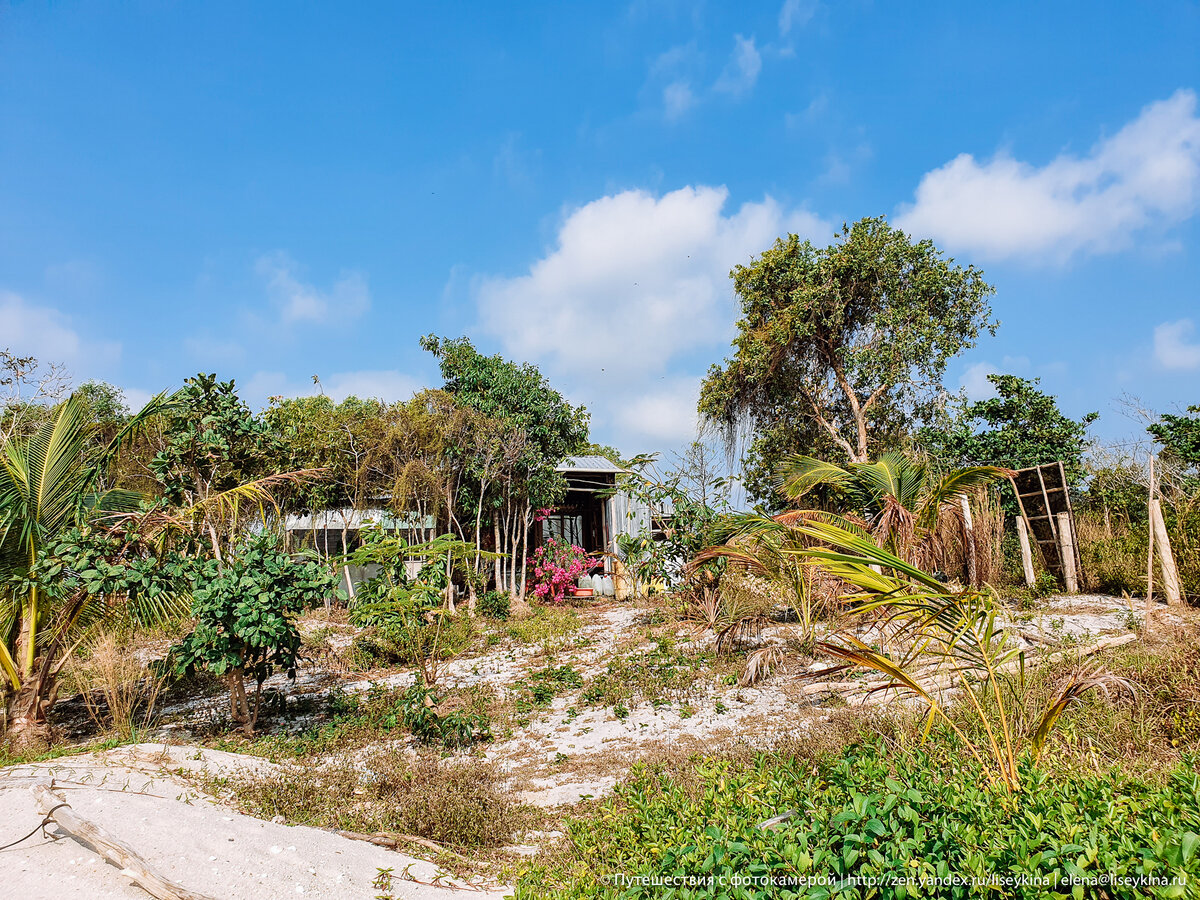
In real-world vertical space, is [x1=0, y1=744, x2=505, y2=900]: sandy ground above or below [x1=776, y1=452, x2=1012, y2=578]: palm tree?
below

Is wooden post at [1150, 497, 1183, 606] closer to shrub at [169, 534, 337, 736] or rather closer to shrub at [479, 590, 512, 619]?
shrub at [169, 534, 337, 736]

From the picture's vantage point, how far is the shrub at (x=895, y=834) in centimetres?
193

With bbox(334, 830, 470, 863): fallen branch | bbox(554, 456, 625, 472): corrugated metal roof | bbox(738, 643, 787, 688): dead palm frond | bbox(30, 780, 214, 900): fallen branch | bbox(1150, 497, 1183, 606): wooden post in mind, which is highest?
bbox(554, 456, 625, 472): corrugated metal roof

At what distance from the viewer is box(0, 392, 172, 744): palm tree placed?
18.6ft

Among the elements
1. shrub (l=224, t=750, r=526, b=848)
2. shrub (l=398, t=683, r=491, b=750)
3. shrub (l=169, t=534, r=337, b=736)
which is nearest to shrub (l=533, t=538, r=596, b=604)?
shrub (l=398, t=683, r=491, b=750)

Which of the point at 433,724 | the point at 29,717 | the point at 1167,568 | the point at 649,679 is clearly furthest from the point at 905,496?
the point at 29,717

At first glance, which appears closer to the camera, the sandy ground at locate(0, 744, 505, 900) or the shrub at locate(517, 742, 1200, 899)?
the shrub at locate(517, 742, 1200, 899)

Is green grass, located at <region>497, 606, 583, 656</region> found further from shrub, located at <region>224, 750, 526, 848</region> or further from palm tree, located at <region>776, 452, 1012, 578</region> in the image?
shrub, located at <region>224, 750, 526, 848</region>

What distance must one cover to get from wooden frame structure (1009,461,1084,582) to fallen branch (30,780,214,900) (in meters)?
10.3

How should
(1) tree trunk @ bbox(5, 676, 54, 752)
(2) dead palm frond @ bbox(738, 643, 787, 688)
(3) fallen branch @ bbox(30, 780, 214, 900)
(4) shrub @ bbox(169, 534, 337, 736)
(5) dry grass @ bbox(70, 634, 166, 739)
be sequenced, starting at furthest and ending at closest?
(2) dead palm frond @ bbox(738, 643, 787, 688)
(5) dry grass @ bbox(70, 634, 166, 739)
(1) tree trunk @ bbox(5, 676, 54, 752)
(4) shrub @ bbox(169, 534, 337, 736)
(3) fallen branch @ bbox(30, 780, 214, 900)

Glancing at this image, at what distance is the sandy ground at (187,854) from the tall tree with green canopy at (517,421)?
889 cm

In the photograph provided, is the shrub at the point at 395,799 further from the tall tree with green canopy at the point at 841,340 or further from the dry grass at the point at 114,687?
the tall tree with green canopy at the point at 841,340

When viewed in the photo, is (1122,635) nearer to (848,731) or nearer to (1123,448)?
(848,731)

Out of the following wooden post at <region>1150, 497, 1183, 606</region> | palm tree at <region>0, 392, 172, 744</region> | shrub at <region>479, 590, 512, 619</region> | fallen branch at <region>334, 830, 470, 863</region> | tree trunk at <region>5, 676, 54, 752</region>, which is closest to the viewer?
fallen branch at <region>334, 830, 470, 863</region>
